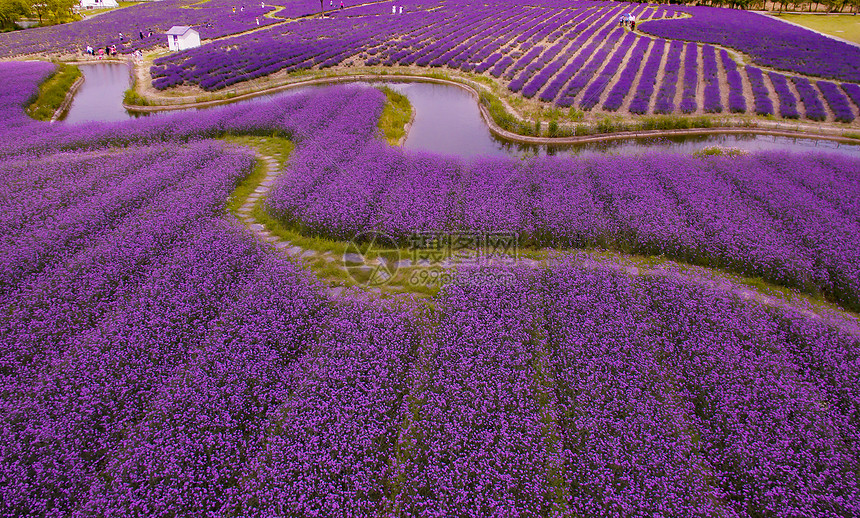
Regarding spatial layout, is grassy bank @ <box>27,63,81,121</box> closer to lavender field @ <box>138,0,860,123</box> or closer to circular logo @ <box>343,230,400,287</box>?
lavender field @ <box>138,0,860,123</box>

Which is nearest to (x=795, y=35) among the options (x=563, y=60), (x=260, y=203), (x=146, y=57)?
(x=563, y=60)

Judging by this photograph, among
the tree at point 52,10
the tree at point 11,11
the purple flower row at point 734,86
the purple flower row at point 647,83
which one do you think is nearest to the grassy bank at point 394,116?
the purple flower row at point 647,83

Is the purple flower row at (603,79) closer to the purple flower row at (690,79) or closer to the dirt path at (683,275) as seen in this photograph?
the purple flower row at (690,79)

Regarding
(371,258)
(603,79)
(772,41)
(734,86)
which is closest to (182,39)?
(603,79)

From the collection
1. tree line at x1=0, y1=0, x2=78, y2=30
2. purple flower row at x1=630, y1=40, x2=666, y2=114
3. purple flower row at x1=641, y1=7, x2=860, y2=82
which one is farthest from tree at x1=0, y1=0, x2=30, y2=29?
purple flower row at x1=641, y1=7, x2=860, y2=82

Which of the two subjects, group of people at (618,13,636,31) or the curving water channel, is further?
group of people at (618,13,636,31)
